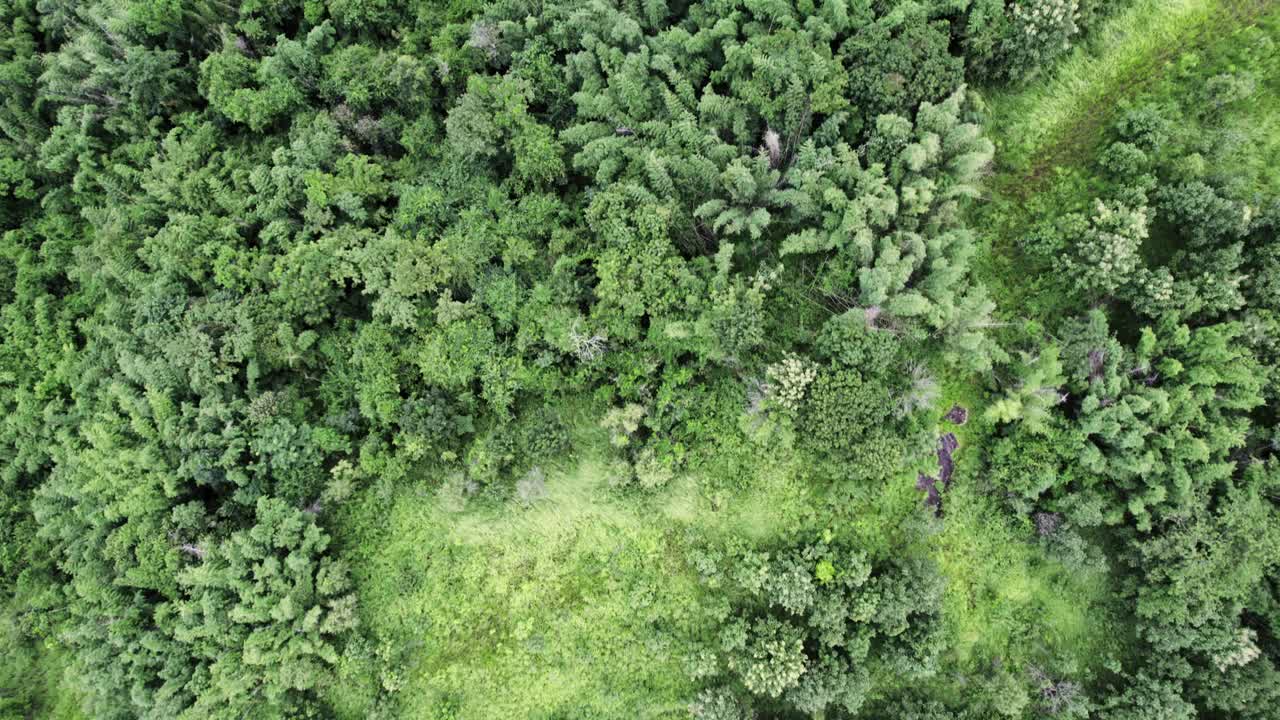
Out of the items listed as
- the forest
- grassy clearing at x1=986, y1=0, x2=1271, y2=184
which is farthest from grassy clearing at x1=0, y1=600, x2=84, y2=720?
grassy clearing at x1=986, y1=0, x2=1271, y2=184

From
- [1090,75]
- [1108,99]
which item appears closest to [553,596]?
[1108,99]

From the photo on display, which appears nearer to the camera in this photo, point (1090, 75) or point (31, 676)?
point (1090, 75)

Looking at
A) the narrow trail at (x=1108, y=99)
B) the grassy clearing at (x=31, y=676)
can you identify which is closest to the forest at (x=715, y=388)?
the narrow trail at (x=1108, y=99)

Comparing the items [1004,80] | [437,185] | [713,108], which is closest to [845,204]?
[713,108]

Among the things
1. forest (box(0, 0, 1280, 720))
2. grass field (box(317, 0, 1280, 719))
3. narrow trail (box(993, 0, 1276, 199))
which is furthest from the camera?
narrow trail (box(993, 0, 1276, 199))

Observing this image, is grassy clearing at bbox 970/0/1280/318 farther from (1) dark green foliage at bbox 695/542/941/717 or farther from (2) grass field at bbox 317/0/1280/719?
(1) dark green foliage at bbox 695/542/941/717

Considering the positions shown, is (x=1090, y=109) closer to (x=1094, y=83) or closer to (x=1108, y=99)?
(x=1108, y=99)

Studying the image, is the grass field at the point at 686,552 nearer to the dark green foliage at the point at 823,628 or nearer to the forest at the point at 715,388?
the forest at the point at 715,388

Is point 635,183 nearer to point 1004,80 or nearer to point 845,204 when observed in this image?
point 845,204
